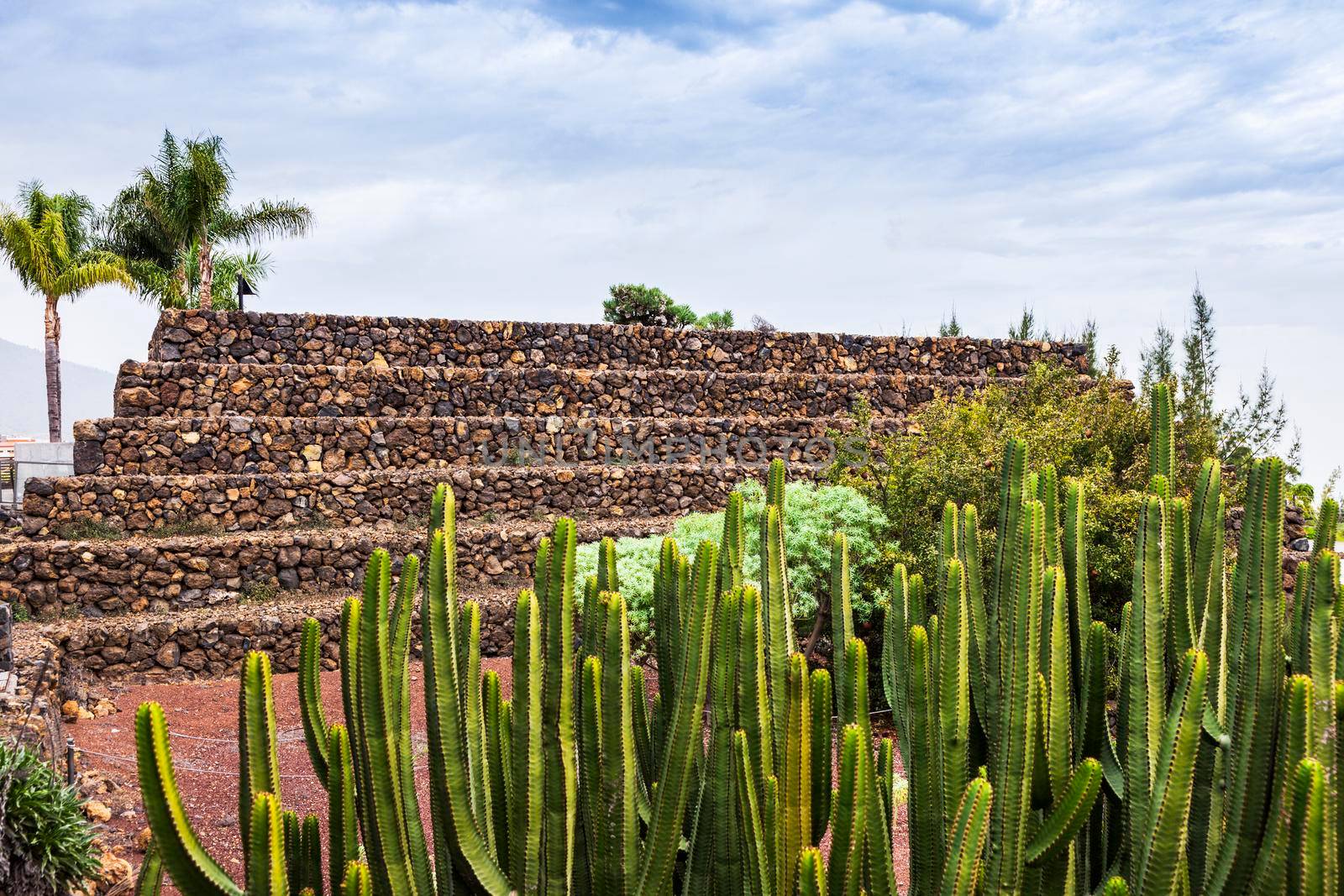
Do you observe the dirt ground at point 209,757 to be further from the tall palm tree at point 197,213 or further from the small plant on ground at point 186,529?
the tall palm tree at point 197,213

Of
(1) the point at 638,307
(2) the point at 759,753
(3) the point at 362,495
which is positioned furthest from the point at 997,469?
(1) the point at 638,307

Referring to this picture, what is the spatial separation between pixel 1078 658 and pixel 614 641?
1457mm

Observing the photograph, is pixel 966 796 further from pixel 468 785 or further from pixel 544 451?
pixel 544 451

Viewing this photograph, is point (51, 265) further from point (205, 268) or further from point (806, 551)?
point (806, 551)

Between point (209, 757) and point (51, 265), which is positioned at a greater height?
point (51, 265)

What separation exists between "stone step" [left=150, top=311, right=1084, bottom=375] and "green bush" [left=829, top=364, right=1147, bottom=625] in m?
5.61

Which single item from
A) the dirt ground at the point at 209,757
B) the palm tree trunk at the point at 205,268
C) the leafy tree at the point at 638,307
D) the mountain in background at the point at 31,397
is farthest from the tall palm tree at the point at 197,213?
the mountain in background at the point at 31,397

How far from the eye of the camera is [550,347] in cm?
1470

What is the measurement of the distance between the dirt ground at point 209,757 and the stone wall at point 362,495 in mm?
2543

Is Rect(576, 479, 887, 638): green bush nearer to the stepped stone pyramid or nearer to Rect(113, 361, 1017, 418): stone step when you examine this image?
the stepped stone pyramid

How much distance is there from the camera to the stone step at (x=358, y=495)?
1105cm

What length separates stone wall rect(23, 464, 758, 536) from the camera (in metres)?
11.1

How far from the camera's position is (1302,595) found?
2770mm

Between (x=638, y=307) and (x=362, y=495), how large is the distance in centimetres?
907
